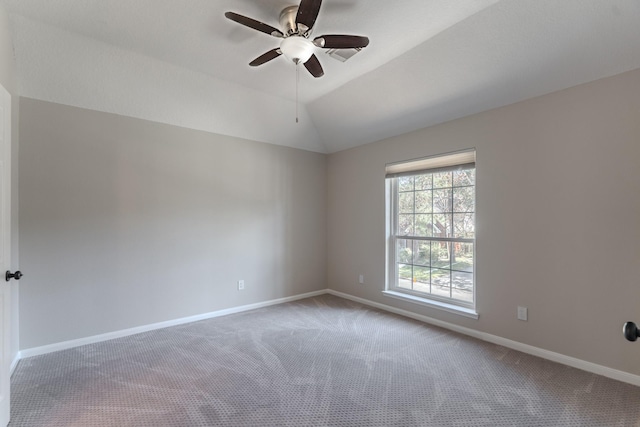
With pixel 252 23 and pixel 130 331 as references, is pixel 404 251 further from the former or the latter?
pixel 130 331

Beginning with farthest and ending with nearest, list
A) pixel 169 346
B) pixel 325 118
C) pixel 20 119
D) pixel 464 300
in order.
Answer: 1. pixel 325 118
2. pixel 464 300
3. pixel 169 346
4. pixel 20 119

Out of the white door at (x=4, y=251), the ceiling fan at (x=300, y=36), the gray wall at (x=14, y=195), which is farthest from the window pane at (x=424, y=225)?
the gray wall at (x=14, y=195)

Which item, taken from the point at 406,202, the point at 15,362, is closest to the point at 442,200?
the point at 406,202

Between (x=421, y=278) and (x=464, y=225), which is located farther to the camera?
(x=421, y=278)

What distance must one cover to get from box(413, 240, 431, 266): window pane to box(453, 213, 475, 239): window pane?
0.41 m

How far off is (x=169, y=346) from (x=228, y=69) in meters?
2.87

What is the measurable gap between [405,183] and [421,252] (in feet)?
3.08

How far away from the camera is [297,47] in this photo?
79.4 inches

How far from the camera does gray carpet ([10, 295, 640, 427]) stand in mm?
1891

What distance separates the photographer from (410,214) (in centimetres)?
393

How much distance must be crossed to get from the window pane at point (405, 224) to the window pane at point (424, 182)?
0.40 m

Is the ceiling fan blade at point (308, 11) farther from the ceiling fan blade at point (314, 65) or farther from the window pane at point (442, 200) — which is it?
the window pane at point (442, 200)

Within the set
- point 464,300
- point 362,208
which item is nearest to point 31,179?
point 362,208

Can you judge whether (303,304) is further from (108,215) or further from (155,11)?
(155,11)
